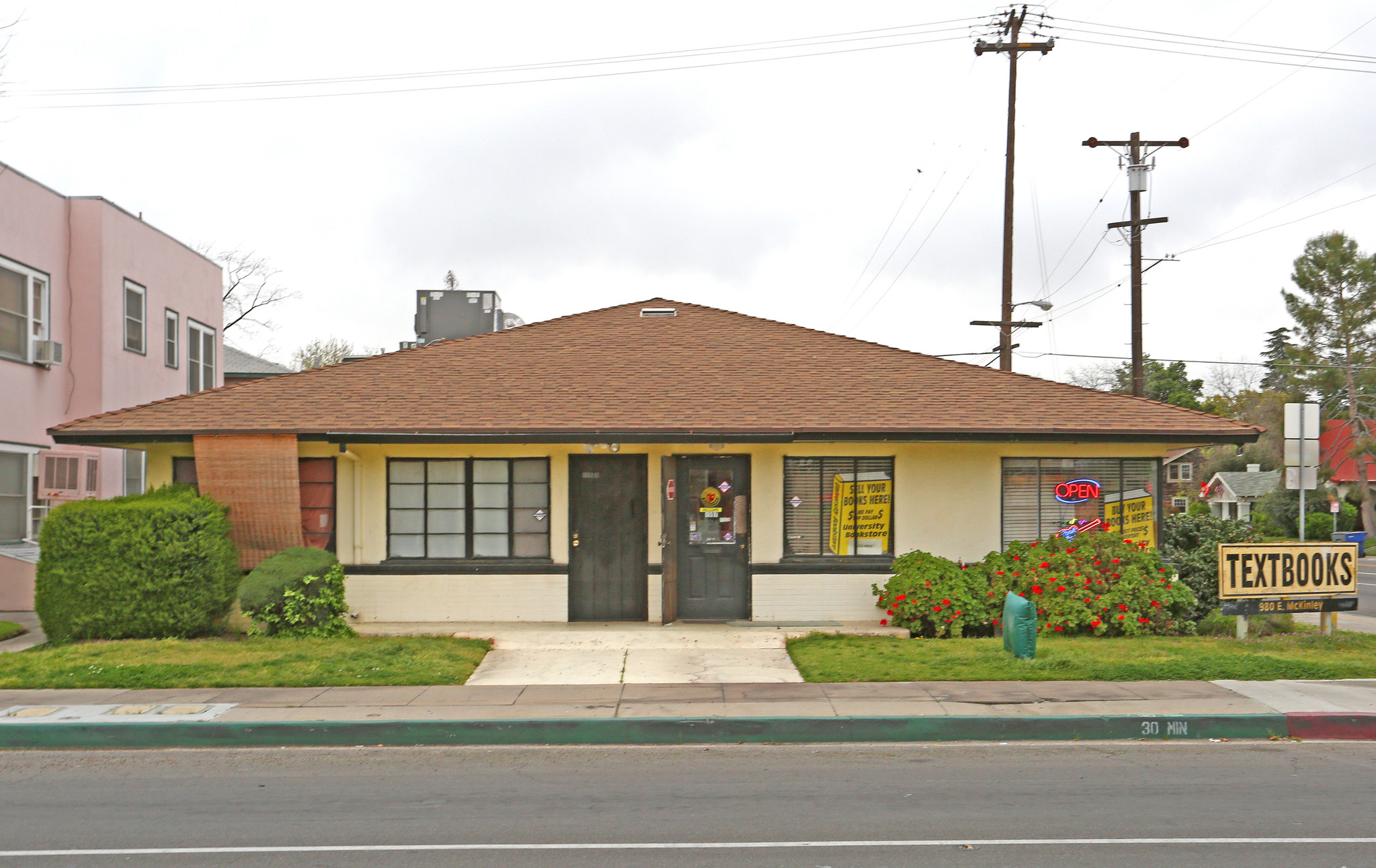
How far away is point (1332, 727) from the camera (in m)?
8.80

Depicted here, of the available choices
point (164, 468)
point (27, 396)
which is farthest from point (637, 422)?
point (27, 396)

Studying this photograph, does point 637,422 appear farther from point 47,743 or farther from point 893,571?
point 47,743

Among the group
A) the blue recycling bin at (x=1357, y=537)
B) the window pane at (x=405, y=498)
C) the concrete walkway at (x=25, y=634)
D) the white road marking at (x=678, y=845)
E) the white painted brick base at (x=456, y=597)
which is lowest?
the blue recycling bin at (x=1357, y=537)

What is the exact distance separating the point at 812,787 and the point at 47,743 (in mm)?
6319

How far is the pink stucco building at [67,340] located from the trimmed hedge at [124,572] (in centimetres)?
501

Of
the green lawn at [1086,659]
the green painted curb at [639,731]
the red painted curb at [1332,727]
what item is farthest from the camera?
the green lawn at [1086,659]

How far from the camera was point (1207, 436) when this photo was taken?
13211mm

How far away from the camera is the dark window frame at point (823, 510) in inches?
543

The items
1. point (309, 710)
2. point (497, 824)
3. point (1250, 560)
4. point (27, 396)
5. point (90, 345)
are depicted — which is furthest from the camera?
point (90, 345)

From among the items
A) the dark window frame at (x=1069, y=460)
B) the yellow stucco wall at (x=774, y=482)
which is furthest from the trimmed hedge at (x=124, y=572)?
the dark window frame at (x=1069, y=460)

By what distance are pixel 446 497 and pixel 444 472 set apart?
0.34 metres

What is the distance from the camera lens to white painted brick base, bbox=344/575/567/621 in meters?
13.7

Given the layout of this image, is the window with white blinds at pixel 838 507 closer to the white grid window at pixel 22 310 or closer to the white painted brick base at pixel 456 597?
the white painted brick base at pixel 456 597

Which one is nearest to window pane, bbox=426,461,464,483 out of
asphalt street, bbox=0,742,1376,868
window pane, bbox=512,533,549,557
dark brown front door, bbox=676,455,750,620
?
window pane, bbox=512,533,549,557
